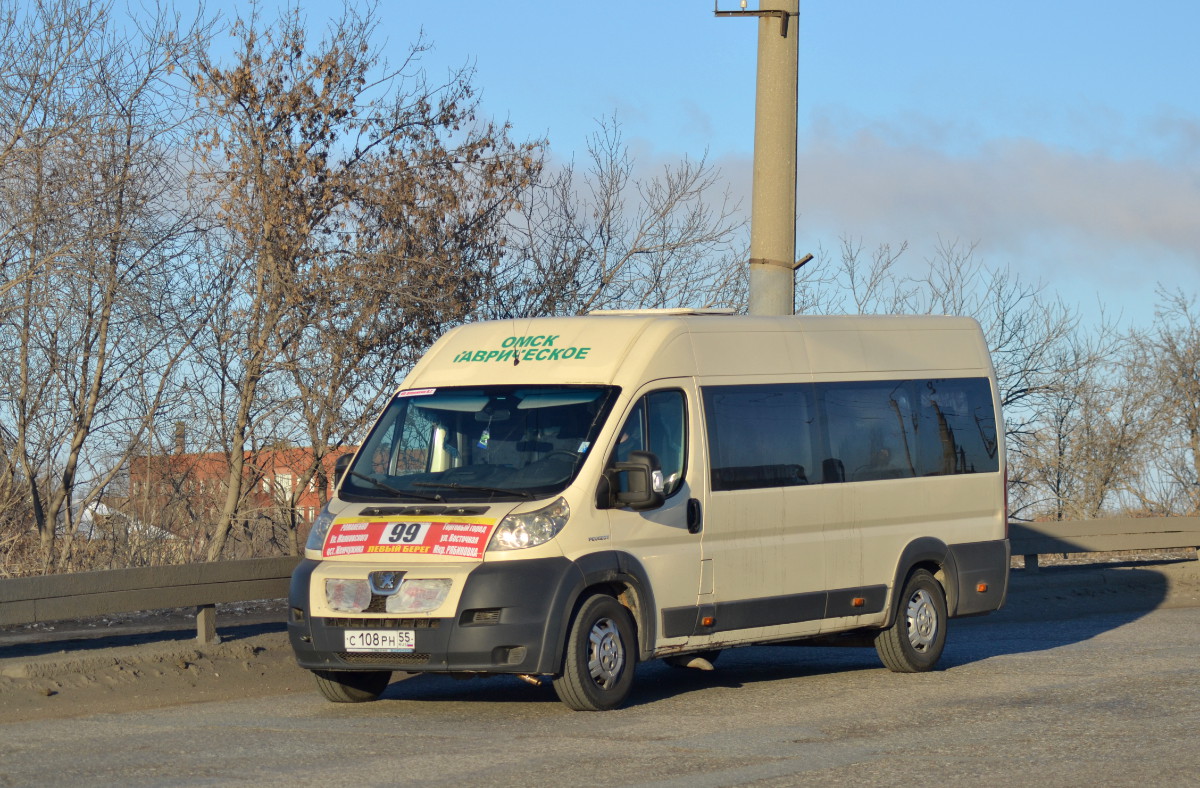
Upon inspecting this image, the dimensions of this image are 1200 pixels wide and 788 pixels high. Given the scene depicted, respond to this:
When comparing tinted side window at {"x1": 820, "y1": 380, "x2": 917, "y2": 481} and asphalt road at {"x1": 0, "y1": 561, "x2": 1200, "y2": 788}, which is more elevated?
tinted side window at {"x1": 820, "y1": 380, "x2": 917, "y2": 481}

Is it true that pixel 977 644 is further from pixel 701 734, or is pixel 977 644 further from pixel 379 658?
pixel 379 658

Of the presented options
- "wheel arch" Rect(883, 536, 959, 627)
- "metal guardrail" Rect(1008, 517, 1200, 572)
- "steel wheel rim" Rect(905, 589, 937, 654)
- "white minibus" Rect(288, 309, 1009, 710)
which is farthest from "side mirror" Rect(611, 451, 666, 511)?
"metal guardrail" Rect(1008, 517, 1200, 572)

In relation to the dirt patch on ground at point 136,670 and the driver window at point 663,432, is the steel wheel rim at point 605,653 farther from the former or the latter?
the dirt patch on ground at point 136,670

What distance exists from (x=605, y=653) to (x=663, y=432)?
1.53 m

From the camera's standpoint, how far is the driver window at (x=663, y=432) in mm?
9930

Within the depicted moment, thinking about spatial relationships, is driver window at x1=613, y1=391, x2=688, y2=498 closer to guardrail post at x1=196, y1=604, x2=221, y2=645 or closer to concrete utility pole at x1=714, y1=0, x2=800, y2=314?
guardrail post at x1=196, y1=604, x2=221, y2=645

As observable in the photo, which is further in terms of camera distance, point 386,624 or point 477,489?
point 477,489

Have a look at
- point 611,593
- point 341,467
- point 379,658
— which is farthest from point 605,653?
point 341,467

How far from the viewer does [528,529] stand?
922cm

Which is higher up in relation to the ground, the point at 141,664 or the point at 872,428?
the point at 872,428

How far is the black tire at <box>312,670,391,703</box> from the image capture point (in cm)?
995

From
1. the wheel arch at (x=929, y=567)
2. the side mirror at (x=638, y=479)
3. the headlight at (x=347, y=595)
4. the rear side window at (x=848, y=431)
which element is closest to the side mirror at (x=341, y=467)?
the headlight at (x=347, y=595)

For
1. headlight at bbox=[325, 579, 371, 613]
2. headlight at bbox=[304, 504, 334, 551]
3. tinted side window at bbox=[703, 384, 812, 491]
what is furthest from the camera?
tinted side window at bbox=[703, 384, 812, 491]

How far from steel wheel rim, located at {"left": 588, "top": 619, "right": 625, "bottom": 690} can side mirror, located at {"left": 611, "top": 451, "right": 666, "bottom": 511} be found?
0.76m
